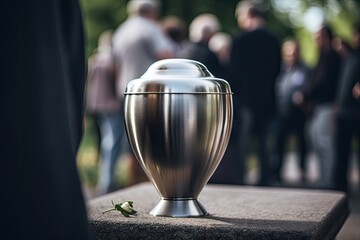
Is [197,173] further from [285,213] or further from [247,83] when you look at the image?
[247,83]

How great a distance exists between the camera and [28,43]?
8.17 ft

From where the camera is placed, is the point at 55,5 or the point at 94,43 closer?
the point at 55,5

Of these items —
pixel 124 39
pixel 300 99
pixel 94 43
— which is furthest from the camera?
pixel 94 43

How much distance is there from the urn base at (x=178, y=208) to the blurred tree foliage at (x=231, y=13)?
14599 millimetres

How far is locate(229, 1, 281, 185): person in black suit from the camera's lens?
9656 millimetres

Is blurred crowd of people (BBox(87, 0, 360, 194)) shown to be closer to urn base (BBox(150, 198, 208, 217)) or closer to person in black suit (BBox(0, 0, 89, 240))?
urn base (BBox(150, 198, 208, 217))

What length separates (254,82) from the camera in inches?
386

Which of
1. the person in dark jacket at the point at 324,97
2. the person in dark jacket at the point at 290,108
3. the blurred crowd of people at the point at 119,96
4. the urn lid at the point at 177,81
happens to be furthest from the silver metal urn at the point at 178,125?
the person in dark jacket at the point at 290,108

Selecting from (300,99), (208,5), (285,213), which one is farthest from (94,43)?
(285,213)

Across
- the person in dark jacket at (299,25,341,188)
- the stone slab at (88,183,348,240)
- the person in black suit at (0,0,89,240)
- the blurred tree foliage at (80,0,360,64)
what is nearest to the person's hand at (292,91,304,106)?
the person in dark jacket at (299,25,341,188)

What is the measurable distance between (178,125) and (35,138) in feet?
3.00

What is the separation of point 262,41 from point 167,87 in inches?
255

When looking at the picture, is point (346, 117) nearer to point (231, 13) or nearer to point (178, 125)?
point (178, 125)

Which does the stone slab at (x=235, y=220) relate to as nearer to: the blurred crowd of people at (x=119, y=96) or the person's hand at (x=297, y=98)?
the blurred crowd of people at (x=119, y=96)
